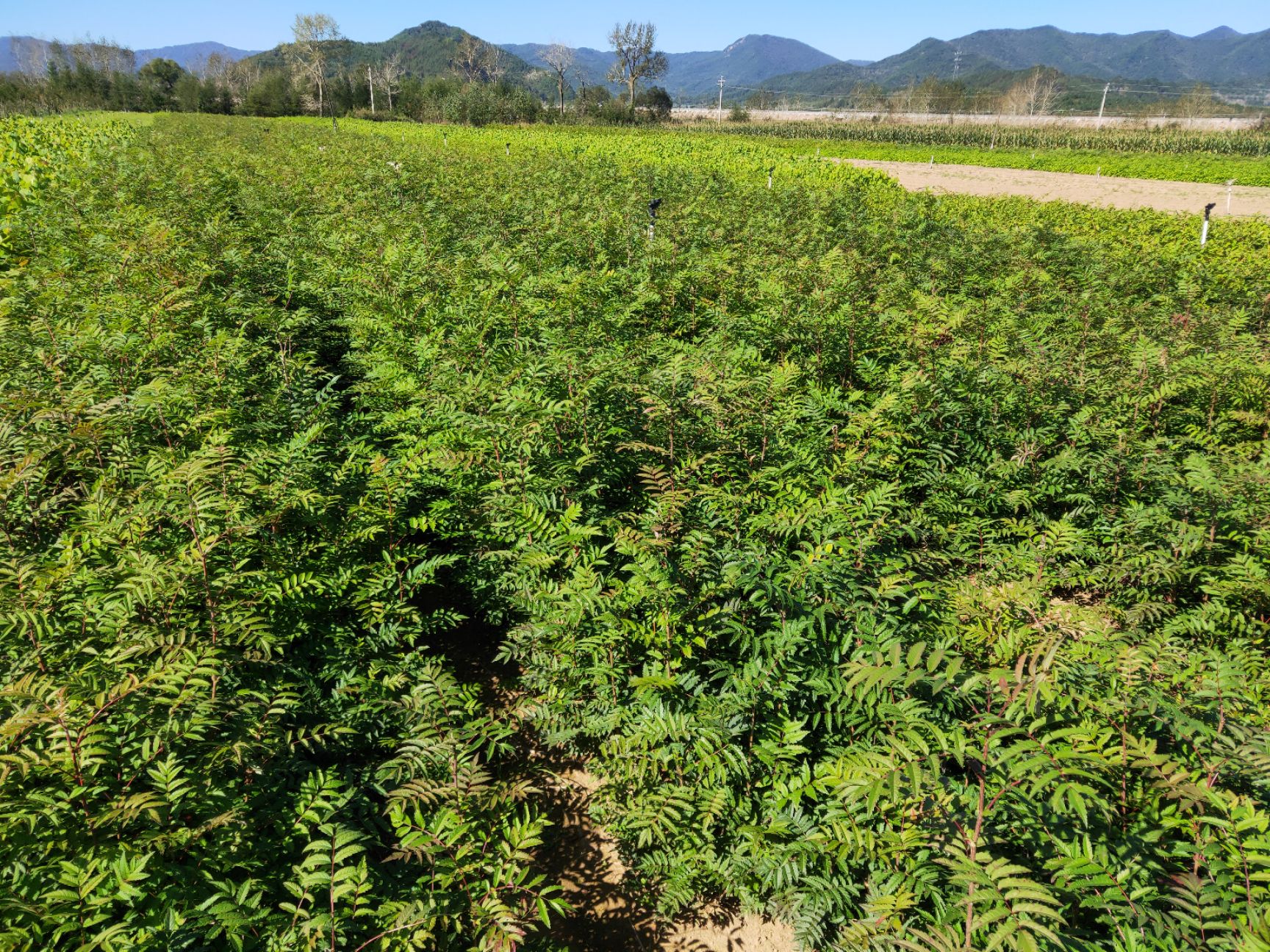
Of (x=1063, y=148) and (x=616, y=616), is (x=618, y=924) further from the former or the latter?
(x=1063, y=148)

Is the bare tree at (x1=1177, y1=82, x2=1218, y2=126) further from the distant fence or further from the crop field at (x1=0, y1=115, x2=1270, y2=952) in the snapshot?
the crop field at (x1=0, y1=115, x2=1270, y2=952)

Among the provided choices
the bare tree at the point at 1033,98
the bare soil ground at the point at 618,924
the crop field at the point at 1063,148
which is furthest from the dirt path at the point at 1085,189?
the bare tree at the point at 1033,98

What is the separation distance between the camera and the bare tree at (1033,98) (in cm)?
8472

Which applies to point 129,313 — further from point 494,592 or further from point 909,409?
point 909,409

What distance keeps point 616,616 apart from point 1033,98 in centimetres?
11533

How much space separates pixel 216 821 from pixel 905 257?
11569 mm

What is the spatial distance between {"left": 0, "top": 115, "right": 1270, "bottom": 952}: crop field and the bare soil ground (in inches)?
3.4

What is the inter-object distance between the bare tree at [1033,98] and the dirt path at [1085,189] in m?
56.2

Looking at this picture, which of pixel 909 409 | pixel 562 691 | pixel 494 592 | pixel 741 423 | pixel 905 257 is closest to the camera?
pixel 562 691

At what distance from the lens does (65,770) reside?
2141 millimetres

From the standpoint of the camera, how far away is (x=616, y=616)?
323 cm

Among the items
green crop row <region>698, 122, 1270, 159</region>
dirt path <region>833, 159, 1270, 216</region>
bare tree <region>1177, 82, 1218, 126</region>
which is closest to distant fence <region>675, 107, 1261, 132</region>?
bare tree <region>1177, 82, 1218, 126</region>

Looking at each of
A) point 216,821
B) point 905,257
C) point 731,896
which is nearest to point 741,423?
point 731,896

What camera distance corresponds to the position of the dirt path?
20.8 metres
